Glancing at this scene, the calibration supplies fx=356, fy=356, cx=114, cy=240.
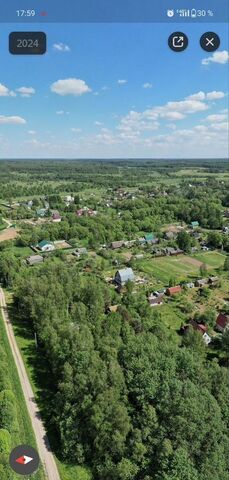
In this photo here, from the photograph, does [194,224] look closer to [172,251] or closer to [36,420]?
[172,251]

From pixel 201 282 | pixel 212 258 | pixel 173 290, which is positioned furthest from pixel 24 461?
pixel 212 258

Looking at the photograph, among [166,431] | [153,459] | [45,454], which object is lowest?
[45,454]

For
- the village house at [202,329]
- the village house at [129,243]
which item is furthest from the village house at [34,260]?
the village house at [202,329]

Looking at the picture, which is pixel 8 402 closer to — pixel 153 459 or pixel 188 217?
pixel 153 459

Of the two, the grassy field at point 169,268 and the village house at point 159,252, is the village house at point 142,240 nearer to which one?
the village house at point 159,252

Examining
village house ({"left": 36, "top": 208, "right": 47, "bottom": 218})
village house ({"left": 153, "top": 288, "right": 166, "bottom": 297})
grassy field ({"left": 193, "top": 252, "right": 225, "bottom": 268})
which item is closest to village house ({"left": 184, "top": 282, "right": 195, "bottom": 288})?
village house ({"left": 153, "top": 288, "right": 166, "bottom": 297})

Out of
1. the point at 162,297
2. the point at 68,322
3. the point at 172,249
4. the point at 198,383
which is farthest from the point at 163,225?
the point at 198,383
